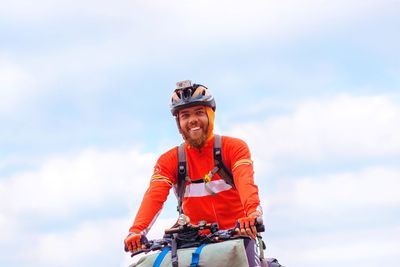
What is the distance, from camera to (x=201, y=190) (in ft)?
30.8

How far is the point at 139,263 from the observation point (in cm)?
779

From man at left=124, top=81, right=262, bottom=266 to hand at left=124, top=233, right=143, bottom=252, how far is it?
41 cm

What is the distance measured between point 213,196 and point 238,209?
1.32 feet

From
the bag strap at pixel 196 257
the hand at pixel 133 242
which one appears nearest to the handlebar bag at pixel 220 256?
the bag strap at pixel 196 257

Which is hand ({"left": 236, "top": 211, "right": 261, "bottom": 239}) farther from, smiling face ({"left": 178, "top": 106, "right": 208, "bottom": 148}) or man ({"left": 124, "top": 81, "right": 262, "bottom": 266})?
smiling face ({"left": 178, "top": 106, "right": 208, "bottom": 148})

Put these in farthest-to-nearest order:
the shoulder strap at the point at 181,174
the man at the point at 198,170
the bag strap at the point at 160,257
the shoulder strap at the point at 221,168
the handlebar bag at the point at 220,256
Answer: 1. the shoulder strap at the point at 181,174
2. the shoulder strap at the point at 221,168
3. the man at the point at 198,170
4. the bag strap at the point at 160,257
5. the handlebar bag at the point at 220,256

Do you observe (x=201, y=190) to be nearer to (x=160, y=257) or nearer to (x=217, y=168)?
(x=217, y=168)

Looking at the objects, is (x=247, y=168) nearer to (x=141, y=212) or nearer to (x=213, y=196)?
(x=213, y=196)

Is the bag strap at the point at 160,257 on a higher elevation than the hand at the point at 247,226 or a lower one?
lower

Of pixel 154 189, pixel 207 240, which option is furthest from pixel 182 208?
pixel 207 240

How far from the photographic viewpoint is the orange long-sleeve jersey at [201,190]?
30.3ft

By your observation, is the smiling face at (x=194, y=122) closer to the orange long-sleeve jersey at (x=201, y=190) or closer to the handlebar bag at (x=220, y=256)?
the orange long-sleeve jersey at (x=201, y=190)

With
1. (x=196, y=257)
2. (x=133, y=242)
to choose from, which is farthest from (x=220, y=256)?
(x=133, y=242)

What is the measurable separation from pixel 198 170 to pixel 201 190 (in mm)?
287
